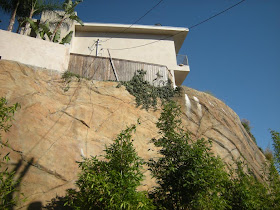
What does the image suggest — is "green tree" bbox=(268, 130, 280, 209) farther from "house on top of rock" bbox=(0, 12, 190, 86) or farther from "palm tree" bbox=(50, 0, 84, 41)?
"palm tree" bbox=(50, 0, 84, 41)

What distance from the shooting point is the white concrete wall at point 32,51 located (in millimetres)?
10766

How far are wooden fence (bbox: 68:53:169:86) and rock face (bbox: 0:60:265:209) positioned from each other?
0.96 m

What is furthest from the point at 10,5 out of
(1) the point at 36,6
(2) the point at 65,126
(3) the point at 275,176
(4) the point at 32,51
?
(3) the point at 275,176

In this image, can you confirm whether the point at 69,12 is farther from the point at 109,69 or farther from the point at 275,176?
the point at 275,176

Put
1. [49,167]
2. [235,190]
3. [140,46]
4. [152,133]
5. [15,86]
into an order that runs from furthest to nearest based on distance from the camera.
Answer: [140,46] < [152,133] < [15,86] < [49,167] < [235,190]

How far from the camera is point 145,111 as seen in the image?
1170cm

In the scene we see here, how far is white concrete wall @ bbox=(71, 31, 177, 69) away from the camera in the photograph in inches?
653

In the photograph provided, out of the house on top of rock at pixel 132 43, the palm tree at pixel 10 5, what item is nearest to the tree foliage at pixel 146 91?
the house on top of rock at pixel 132 43

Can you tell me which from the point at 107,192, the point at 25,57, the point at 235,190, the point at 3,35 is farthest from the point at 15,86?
the point at 235,190

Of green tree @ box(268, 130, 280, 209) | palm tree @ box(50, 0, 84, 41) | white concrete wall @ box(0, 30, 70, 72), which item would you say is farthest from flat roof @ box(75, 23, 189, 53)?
green tree @ box(268, 130, 280, 209)

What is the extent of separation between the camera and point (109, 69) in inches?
511

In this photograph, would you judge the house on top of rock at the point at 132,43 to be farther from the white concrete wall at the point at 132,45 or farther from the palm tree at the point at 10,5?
the palm tree at the point at 10,5

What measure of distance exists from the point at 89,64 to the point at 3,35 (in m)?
4.45

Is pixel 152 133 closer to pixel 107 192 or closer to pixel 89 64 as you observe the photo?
pixel 89 64
